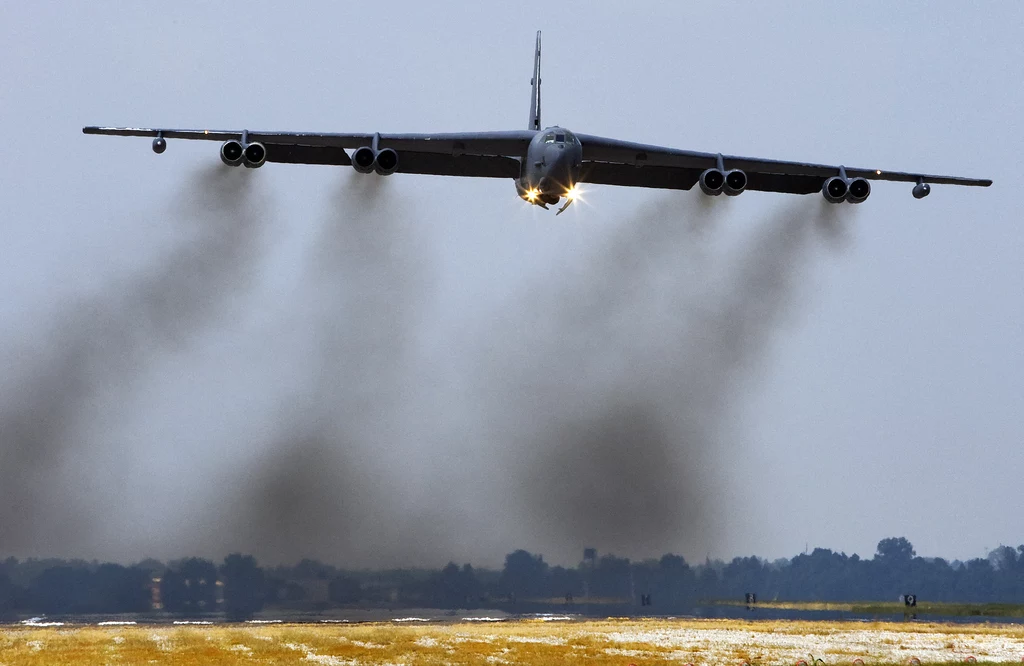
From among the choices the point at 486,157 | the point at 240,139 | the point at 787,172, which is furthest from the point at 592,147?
the point at 240,139

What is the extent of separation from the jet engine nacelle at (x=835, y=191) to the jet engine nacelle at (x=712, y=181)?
329 cm

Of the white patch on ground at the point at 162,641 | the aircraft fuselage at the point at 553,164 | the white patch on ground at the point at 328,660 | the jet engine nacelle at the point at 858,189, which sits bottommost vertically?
the white patch on ground at the point at 328,660

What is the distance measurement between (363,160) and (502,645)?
1851cm

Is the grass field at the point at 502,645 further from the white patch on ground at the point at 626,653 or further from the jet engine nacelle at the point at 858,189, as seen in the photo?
the jet engine nacelle at the point at 858,189

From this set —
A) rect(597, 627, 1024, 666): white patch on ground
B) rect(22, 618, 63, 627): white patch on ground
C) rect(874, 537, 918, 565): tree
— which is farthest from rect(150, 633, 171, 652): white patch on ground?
rect(874, 537, 918, 565): tree

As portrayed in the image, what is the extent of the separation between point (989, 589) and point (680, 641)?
343 feet

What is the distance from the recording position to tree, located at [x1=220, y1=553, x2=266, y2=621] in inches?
2359

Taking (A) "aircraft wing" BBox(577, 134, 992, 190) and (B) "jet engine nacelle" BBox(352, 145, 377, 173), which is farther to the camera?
(A) "aircraft wing" BBox(577, 134, 992, 190)

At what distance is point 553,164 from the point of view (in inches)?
1375

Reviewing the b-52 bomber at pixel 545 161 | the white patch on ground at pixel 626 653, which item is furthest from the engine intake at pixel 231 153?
the white patch on ground at pixel 626 653

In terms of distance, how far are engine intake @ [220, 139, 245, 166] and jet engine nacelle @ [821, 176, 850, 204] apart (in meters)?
20.0

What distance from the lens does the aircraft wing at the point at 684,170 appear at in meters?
39.8

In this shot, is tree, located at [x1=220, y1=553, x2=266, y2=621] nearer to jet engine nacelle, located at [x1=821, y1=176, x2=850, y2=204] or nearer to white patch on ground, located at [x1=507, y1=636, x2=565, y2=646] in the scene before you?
white patch on ground, located at [x1=507, y1=636, x2=565, y2=646]

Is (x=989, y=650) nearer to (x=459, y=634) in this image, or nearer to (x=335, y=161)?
(x=459, y=634)
